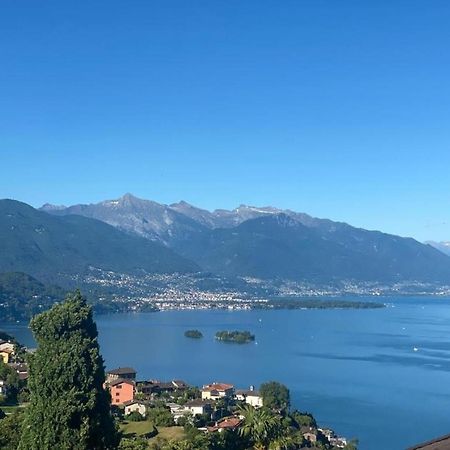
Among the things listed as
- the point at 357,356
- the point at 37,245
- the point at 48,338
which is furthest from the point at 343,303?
the point at 48,338

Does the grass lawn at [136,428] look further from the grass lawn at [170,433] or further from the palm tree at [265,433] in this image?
the palm tree at [265,433]

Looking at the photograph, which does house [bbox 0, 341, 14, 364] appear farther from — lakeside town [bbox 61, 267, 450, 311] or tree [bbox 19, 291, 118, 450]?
lakeside town [bbox 61, 267, 450, 311]

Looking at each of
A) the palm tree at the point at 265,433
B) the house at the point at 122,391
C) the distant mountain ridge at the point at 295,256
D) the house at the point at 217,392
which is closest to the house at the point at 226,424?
the house at the point at 217,392

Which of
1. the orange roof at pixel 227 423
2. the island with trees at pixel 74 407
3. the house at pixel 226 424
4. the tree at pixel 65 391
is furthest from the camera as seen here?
the orange roof at pixel 227 423

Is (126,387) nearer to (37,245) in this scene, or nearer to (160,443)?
(160,443)

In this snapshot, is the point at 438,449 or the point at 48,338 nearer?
the point at 438,449

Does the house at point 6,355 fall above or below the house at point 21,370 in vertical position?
above

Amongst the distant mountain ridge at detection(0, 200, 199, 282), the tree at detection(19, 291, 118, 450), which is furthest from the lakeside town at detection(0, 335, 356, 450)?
the distant mountain ridge at detection(0, 200, 199, 282)
